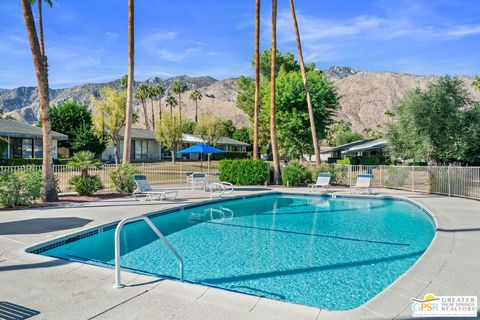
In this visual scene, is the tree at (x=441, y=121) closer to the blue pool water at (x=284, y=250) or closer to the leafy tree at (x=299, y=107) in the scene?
the blue pool water at (x=284, y=250)

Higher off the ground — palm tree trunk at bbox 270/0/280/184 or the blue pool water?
palm tree trunk at bbox 270/0/280/184

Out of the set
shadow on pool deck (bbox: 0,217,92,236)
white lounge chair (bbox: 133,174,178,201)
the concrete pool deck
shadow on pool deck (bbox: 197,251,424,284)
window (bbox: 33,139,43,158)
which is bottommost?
shadow on pool deck (bbox: 197,251,424,284)

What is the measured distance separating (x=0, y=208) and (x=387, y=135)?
2277 cm

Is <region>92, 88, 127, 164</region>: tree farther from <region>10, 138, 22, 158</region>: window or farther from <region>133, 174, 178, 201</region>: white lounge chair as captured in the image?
<region>133, 174, 178, 201</region>: white lounge chair

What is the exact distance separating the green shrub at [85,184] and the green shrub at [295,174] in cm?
1079

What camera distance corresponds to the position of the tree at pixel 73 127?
40406 mm

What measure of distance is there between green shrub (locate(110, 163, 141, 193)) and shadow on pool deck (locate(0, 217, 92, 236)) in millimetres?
6864

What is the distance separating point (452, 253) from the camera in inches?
263

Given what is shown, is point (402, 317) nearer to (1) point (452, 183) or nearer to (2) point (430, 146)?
(1) point (452, 183)

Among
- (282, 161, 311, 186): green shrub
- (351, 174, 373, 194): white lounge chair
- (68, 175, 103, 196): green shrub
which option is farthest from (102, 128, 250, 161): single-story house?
(351, 174, 373, 194): white lounge chair

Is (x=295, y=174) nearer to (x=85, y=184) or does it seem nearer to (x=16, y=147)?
(x=85, y=184)

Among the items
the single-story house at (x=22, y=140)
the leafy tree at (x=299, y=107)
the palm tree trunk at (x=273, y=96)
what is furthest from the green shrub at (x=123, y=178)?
the leafy tree at (x=299, y=107)

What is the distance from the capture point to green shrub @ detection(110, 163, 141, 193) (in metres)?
17.0

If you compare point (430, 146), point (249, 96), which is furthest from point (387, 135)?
point (249, 96)
